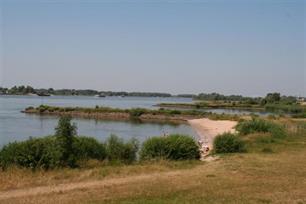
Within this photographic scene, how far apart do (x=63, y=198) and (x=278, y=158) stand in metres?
12.8

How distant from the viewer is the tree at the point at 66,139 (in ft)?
64.1

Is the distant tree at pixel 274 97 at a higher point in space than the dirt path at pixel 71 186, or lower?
higher

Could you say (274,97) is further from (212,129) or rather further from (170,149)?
(170,149)

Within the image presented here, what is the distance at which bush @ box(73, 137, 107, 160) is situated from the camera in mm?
21038

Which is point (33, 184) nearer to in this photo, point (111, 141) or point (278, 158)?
point (111, 141)

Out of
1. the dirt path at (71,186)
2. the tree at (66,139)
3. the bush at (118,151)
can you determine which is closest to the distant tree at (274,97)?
the bush at (118,151)

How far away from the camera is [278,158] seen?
73.6 feet

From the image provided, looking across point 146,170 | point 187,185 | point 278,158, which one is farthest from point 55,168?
point 278,158

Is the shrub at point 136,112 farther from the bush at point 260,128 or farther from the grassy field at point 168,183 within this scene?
the grassy field at point 168,183

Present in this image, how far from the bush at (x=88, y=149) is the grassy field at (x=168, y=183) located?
3.98 ft

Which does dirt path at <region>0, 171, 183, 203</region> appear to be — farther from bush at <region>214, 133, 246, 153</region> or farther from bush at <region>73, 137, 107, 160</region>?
bush at <region>214, 133, 246, 153</region>

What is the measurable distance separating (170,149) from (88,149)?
370cm

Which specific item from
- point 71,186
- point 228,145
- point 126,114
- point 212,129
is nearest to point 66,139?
point 71,186

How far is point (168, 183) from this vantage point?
14.9 meters
